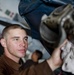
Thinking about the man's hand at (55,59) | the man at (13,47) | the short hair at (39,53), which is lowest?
the short hair at (39,53)

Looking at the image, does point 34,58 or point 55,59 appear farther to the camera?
point 34,58

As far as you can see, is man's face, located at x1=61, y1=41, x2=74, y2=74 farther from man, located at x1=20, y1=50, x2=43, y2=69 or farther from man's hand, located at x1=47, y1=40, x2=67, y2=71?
man, located at x1=20, y1=50, x2=43, y2=69

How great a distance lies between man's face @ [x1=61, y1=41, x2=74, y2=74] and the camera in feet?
2.00

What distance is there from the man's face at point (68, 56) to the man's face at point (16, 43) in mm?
379

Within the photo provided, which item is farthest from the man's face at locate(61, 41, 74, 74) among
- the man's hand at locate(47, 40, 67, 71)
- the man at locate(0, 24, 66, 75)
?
the man at locate(0, 24, 66, 75)

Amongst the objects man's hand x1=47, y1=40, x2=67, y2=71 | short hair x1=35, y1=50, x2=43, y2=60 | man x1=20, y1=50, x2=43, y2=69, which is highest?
man's hand x1=47, y1=40, x2=67, y2=71

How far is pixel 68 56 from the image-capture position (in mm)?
619

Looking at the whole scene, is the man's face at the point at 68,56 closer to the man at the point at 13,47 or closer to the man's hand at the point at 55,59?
the man's hand at the point at 55,59

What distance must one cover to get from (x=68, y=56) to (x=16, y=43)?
42cm

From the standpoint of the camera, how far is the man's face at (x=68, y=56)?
610mm

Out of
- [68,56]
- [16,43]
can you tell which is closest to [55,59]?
[68,56]

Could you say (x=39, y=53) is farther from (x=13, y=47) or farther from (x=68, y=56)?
(x=68, y=56)

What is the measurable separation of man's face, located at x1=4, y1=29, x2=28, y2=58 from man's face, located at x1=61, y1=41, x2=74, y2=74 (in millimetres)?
379

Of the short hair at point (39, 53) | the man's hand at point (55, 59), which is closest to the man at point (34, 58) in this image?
the short hair at point (39, 53)
